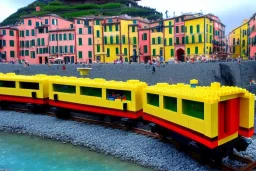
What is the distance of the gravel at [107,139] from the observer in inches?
451

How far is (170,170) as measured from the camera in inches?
421

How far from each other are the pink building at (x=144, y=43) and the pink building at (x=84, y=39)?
8883 mm

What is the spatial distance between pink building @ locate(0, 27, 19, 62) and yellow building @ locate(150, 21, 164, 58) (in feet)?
85.3

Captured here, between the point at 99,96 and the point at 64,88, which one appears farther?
the point at 64,88

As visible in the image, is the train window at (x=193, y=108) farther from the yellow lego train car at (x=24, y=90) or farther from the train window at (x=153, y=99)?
the yellow lego train car at (x=24, y=90)

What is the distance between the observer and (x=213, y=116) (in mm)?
9766

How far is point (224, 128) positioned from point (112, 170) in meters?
4.93

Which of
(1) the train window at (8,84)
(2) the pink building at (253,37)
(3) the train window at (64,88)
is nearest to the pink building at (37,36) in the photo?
(1) the train window at (8,84)

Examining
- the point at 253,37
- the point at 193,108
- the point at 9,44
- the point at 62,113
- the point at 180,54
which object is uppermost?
the point at 9,44

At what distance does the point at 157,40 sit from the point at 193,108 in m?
36.9

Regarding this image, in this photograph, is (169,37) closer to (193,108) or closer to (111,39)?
(111,39)

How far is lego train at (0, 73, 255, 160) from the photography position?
10.2 metres

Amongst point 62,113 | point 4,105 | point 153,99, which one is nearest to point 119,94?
point 153,99

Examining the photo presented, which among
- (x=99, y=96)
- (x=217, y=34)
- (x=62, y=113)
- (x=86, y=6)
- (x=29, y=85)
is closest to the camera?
(x=99, y=96)
